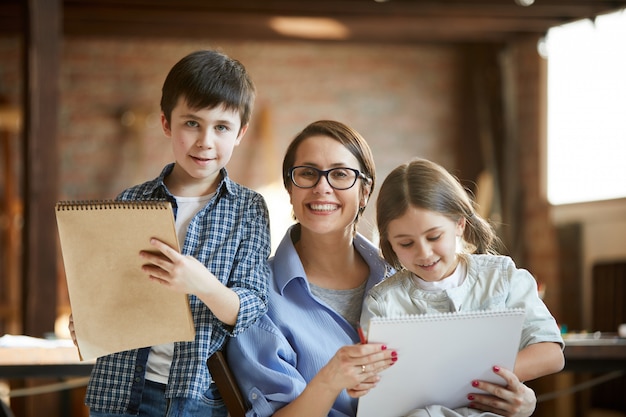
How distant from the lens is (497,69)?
752 cm

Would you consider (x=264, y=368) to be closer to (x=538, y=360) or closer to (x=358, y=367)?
(x=358, y=367)

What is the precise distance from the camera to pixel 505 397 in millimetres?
1857

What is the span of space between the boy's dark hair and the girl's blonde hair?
0.42m

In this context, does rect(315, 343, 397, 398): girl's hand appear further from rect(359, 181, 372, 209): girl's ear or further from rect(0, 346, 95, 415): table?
rect(0, 346, 95, 415): table

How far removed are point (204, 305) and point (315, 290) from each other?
34 cm

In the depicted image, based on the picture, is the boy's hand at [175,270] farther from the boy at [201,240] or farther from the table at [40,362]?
the table at [40,362]

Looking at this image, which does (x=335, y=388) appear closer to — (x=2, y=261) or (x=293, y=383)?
(x=293, y=383)

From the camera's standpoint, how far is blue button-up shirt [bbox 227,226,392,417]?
2.03 meters

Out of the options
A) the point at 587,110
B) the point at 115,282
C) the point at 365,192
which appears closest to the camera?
the point at 115,282

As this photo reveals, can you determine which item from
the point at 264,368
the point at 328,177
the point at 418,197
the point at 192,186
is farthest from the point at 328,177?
the point at 264,368

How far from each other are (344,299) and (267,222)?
29 centimetres

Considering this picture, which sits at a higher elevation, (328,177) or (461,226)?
(328,177)

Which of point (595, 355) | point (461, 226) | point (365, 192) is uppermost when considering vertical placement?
point (365, 192)

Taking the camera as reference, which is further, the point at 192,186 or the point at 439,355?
the point at 192,186
